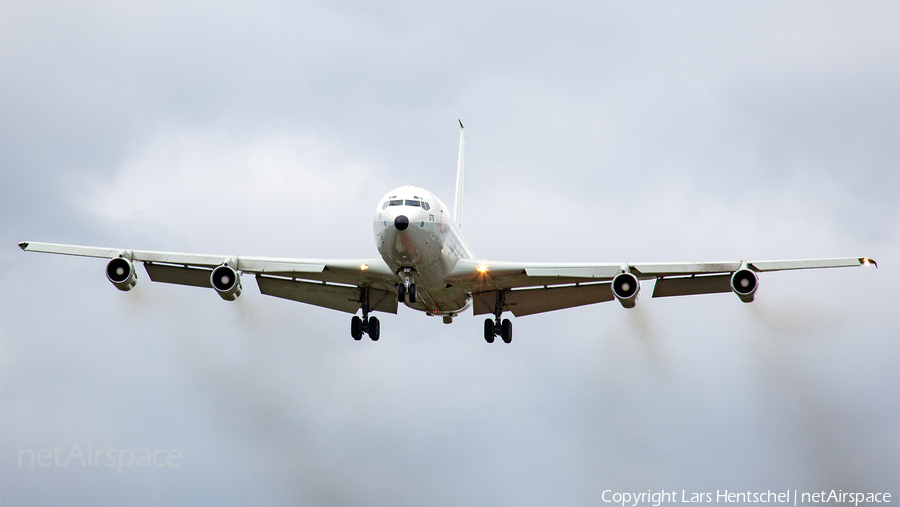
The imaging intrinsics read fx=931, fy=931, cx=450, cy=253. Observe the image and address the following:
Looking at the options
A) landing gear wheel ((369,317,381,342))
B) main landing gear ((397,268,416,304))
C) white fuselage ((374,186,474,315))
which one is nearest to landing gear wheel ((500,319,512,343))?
white fuselage ((374,186,474,315))

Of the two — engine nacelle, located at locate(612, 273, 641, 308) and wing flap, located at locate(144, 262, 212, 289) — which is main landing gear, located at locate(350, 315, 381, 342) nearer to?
wing flap, located at locate(144, 262, 212, 289)

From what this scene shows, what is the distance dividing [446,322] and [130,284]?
14.8 metres

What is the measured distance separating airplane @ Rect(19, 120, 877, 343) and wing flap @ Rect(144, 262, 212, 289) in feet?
0.14

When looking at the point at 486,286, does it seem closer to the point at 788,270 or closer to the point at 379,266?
the point at 379,266

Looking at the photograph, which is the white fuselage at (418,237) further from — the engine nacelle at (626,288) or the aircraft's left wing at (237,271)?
the engine nacelle at (626,288)

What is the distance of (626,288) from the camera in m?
37.4

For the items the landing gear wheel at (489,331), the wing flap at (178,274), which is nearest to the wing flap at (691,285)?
the landing gear wheel at (489,331)

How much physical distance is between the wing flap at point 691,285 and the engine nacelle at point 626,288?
2782 mm

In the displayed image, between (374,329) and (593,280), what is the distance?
1045cm

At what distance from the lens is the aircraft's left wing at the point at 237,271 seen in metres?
38.4

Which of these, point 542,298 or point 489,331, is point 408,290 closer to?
point 489,331

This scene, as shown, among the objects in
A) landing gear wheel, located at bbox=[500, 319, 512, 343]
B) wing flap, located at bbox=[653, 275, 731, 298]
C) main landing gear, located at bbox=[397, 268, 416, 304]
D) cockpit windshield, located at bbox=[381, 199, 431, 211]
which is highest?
wing flap, located at bbox=[653, 275, 731, 298]

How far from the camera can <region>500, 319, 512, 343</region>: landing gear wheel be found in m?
44.1

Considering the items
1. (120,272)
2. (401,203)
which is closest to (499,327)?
(401,203)
